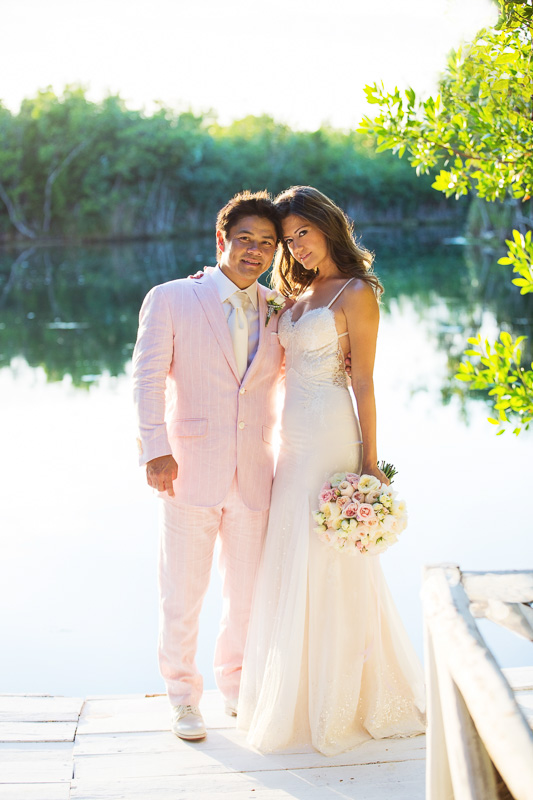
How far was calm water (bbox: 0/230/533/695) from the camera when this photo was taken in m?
4.89

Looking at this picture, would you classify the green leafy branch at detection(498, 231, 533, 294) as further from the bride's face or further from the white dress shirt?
the white dress shirt

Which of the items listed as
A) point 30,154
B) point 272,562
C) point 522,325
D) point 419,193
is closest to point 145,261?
point 522,325

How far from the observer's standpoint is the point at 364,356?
3092 mm

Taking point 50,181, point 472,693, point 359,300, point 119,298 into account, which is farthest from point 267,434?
point 50,181

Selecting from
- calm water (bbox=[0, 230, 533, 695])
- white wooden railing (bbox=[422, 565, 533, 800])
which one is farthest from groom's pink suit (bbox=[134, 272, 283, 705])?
white wooden railing (bbox=[422, 565, 533, 800])

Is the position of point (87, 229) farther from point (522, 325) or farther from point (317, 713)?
point (317, 713)

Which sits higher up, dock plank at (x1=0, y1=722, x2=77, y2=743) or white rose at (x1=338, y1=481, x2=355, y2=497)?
white rose at (x1=338, y1=481, x2=355, y2=497)

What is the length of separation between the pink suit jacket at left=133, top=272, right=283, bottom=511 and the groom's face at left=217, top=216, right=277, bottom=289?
11 centimetres

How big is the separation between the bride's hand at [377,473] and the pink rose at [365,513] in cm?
21

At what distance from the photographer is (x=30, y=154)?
4856 cm

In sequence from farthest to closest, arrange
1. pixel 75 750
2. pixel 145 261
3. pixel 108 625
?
pixel 145 261 < pixel 108 625 < pixel 75 750

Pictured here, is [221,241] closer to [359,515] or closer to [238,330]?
[238,330]

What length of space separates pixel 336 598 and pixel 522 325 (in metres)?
12.7

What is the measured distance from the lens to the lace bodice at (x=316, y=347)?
122 inches
